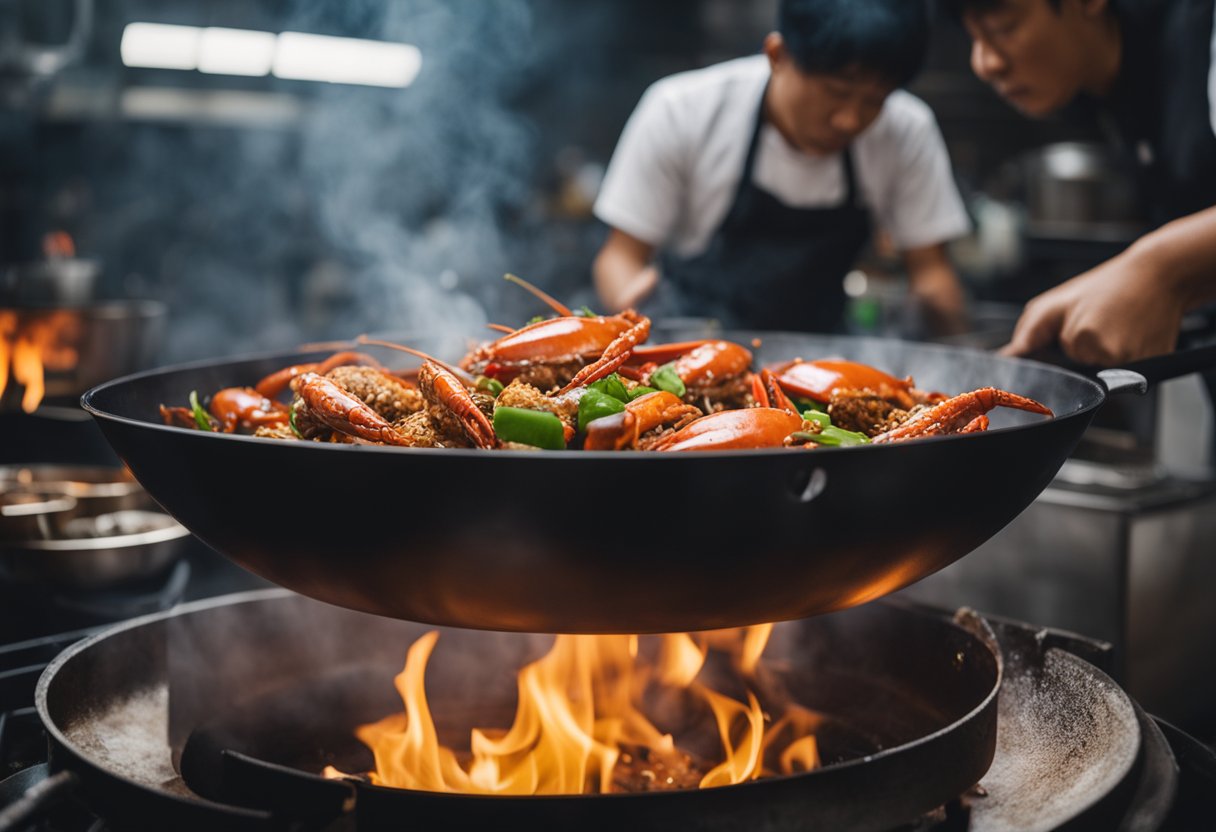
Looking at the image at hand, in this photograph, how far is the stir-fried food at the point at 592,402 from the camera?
114 cm

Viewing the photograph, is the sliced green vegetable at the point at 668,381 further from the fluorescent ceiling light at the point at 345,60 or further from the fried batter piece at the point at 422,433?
the fluorescent ceiling light at the point at 345,60

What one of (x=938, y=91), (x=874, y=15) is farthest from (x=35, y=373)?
(x=938, y=91)

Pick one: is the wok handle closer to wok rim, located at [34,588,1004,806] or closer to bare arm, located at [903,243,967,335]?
wok rim, located at [34,588,1004,806]

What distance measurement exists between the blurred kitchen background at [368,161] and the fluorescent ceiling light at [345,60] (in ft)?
0.05

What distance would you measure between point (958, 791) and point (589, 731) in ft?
1.71

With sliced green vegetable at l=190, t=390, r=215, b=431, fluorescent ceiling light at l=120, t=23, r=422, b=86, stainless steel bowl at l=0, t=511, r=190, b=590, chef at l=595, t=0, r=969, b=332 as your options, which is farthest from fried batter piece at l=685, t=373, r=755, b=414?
fluorescent ceiling light at l=120, t=23, r=422, b=86

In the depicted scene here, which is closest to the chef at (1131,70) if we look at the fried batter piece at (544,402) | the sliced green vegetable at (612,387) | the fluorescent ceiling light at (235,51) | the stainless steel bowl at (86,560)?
the sliced green vegetable at (612,387)

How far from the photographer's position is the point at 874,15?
2.47m

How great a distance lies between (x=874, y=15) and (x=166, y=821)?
7.43 ft

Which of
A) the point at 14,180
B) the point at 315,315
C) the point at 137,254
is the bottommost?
the point at 315,315

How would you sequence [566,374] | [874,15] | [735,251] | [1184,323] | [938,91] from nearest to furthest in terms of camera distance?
1. [566,374]
2. [1184,323]
3. [874,15]
4. [735,251]
5. [938,91]

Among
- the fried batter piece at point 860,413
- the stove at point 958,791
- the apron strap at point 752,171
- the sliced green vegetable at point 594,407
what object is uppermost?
the apron strap at point 752,171

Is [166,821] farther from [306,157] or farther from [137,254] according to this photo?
[306,157]

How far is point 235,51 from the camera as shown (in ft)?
21.0
